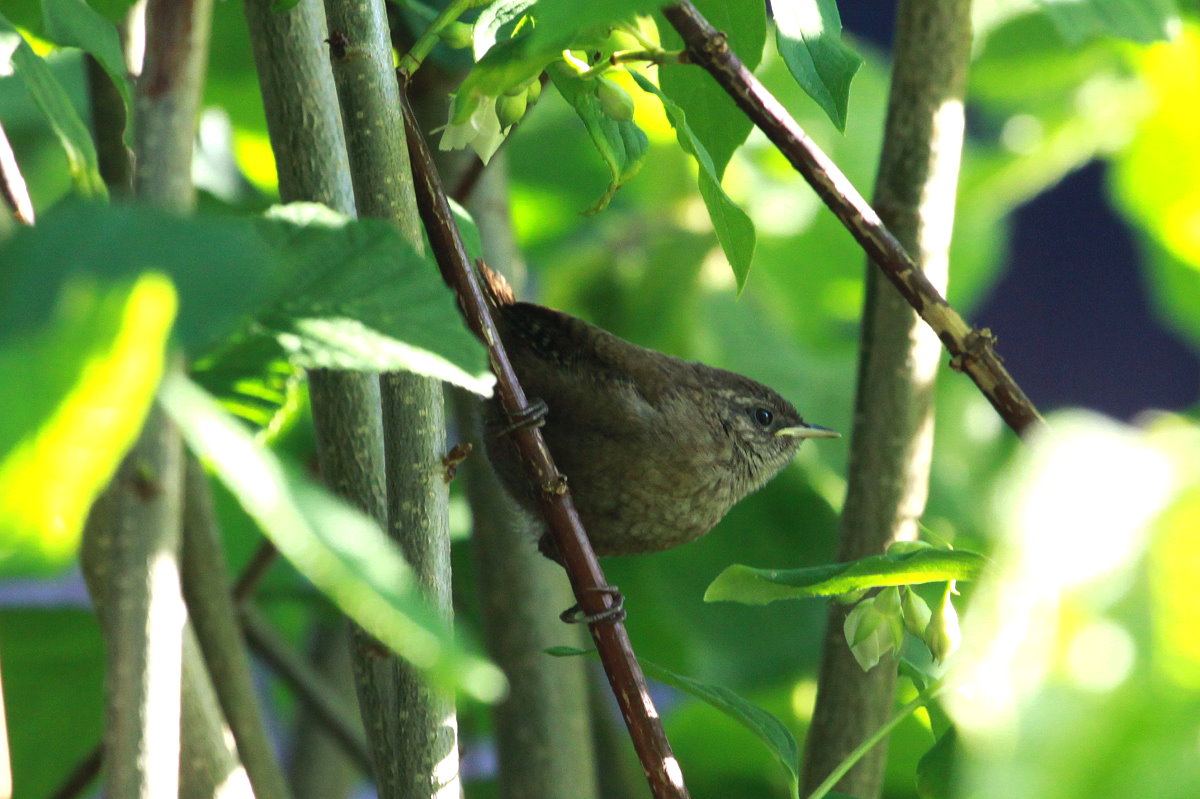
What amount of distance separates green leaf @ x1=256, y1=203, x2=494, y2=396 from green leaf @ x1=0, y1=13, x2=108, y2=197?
0.52 ft

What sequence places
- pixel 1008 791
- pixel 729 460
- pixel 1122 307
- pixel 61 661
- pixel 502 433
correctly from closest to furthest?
pixel 1008 791 < pixel 502 433 < pixel 61 661 < pixel 729 460 < pixel 1122 307

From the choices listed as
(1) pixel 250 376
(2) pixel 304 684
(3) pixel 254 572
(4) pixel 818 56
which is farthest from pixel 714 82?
(2) pixel 304 684

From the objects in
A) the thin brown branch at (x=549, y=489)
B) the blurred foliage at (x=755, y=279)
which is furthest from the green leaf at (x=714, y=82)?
the thin brown branch at (x=549, y=489)

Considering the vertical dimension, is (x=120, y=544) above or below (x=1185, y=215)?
below

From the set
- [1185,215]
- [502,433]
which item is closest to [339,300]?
[502,433]

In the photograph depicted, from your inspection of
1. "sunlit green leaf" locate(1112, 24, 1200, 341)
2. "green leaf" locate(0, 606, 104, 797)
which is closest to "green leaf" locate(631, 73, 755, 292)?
"green leaf" locate(0, 606, 104, 797)

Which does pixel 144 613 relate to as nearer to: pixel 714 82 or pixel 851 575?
pixel 851 575

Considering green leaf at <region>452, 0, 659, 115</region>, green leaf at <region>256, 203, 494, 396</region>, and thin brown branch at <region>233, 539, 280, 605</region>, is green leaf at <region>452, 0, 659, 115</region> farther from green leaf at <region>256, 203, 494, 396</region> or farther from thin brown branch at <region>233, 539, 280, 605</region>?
thin brown branch at <region>233, 539, 280, 605</region>

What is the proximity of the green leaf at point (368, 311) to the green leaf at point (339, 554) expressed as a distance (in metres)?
0.14

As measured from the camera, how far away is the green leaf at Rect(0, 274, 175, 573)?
362 millimetres

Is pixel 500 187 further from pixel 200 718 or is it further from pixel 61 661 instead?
pixel 200 718

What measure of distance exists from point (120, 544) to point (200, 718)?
0.23 meters

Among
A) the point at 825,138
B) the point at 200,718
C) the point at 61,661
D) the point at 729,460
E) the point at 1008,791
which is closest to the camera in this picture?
the point at 1008,791

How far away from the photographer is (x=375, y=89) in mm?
773
